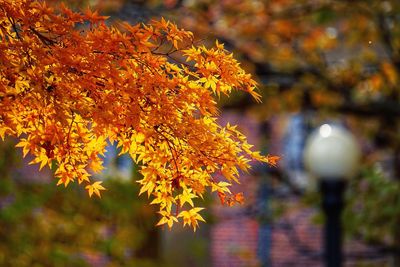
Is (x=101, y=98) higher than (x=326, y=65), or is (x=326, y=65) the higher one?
(x=326, y=65)

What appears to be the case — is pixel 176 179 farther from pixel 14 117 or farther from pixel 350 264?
pixel 350 264

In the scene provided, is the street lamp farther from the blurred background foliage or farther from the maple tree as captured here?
the blurred background foliage

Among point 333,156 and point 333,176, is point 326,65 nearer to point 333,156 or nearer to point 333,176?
point 333,156

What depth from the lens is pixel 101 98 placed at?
178 inches

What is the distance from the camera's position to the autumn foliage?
452cm

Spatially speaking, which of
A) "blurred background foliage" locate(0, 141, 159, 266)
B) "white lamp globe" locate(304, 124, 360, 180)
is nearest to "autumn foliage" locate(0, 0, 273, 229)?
"white lamp globe" locate(304, 124, 360, 180)

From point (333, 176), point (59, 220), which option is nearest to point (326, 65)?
point (333, 176)

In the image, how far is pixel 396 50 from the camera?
12.2 meters

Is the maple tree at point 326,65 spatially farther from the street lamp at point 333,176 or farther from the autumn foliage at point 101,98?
the autumn foliage at point 101,98

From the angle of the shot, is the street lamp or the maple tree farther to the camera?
the maple tree

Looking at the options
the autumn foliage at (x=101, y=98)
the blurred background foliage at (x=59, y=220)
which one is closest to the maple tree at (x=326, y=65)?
the blurred background foliage at (x=59, y=220)

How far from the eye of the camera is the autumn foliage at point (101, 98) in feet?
14.8

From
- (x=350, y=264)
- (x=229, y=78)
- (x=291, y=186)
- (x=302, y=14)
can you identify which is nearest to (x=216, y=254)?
(x=350, y=264)

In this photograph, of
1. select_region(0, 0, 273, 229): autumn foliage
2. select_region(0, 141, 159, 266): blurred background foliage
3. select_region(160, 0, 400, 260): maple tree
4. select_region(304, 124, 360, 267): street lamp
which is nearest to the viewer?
select_region(0, 0, 273, 229): autumn foliage
